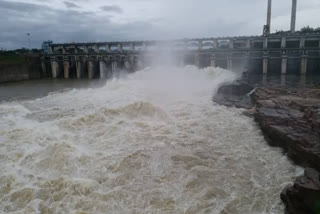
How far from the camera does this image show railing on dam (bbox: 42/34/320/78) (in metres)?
26.3

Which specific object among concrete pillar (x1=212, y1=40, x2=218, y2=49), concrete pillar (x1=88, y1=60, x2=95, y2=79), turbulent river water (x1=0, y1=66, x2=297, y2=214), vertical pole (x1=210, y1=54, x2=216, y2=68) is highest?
concrete pillar (x1=212, y1=40, x2=218, y2=49)

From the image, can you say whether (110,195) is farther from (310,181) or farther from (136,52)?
(136,52)

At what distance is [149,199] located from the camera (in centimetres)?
545

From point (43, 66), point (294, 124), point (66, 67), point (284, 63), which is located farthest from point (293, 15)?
point (43, 66)

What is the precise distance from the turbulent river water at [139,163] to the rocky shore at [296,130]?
13.5 inches

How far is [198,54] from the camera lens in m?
28.4

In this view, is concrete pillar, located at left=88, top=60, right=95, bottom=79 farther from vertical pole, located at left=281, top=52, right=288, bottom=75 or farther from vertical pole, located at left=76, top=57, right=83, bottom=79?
vertical pole, located at left=281, top=52, right=288, bottom=75

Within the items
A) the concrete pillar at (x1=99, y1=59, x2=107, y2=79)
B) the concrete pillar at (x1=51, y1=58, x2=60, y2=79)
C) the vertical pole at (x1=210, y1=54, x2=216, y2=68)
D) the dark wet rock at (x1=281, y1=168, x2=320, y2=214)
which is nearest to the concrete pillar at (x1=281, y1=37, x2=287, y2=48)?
the vertical pole at (x1=210, y1=54, x2=216, y2=68)

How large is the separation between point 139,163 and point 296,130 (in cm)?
464

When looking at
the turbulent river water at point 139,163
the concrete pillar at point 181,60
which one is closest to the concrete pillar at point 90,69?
the concrete pillar at point 181,60

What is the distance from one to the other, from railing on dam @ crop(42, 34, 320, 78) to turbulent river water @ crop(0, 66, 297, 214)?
55.1ft

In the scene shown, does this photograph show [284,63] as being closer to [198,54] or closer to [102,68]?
[198,54]

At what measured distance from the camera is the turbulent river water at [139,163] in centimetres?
537

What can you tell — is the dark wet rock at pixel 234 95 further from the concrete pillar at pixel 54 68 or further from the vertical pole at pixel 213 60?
the concrete pillar at pixel 54 68
